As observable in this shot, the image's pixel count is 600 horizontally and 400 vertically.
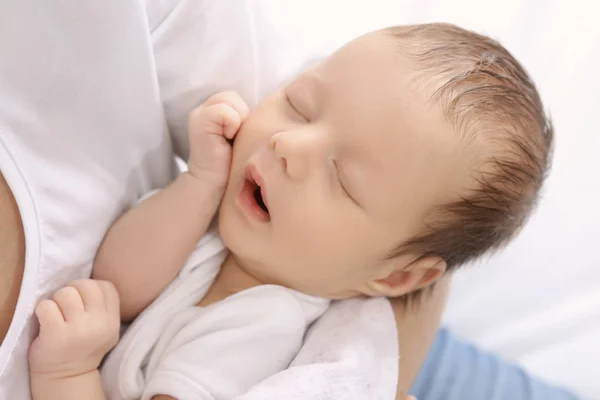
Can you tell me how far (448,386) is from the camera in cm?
121

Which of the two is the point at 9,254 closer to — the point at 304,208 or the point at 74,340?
the point at 74,340

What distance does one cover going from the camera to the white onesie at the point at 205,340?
2.43ft

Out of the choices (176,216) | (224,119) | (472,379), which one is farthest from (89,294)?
(472,379)

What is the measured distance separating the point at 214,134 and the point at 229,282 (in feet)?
0.69

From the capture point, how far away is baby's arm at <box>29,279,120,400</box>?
67cm

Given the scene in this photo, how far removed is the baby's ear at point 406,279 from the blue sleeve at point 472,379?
412 mm

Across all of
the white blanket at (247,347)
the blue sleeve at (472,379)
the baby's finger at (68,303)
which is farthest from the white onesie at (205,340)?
the blue sleeve at (472,379)

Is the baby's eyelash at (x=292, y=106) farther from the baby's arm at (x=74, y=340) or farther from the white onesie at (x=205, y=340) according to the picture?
the baby's arm at (x=74, y=340)

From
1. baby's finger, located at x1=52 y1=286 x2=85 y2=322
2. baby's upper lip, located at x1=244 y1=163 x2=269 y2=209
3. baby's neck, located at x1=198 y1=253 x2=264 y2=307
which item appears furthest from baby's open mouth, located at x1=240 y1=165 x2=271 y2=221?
baby's finger, located at x1=52 y1=286 x2=85 y2=322

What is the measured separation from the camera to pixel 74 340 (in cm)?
70

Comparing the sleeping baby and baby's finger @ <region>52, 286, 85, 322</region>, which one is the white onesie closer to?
the sleeping baby

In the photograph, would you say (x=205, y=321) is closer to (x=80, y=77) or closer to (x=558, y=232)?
(x=80, y=77)

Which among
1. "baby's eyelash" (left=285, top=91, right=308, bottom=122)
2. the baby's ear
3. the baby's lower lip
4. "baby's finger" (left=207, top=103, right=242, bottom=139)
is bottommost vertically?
the baby's ear

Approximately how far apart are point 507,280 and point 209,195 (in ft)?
2.52
